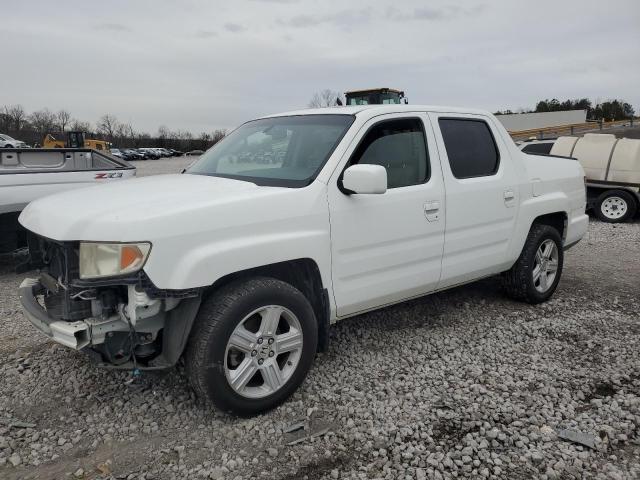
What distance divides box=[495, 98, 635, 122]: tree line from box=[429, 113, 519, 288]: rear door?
199ft

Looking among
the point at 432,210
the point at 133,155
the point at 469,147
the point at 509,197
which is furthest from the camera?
the point at 133,155

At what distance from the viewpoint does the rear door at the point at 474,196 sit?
4039 mm

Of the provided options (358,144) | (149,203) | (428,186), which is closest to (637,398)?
(428,186)

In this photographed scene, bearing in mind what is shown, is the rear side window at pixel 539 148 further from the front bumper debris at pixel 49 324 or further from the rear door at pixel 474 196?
the front bumper debris at pixel 49 324

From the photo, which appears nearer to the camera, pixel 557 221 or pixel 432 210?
pixel 432 210

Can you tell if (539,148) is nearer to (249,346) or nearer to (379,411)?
(379,411)

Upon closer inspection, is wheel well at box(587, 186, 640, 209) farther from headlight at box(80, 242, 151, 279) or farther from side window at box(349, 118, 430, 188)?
headlight at box(80, 242, 151, 279)

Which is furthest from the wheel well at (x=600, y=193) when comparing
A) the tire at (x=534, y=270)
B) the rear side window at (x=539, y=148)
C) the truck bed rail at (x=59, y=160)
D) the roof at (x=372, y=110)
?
the truck bed rail at (x=59, y=160)

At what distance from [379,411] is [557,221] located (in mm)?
3176

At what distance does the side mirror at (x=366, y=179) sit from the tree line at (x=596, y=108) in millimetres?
62195

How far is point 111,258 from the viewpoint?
2.65 m

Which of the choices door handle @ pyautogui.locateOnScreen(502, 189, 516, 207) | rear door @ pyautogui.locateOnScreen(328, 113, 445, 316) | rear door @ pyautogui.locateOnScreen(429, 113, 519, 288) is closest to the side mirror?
rear door @ pyautogui.locateOnScreen(328, 113, 445, 316)

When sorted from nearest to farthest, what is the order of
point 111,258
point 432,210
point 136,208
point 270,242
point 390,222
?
point 111,258 → point 136,208 → point 270,242 → point 390,222 → point 432,210

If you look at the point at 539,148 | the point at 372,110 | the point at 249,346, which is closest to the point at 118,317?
the point at 249,346
